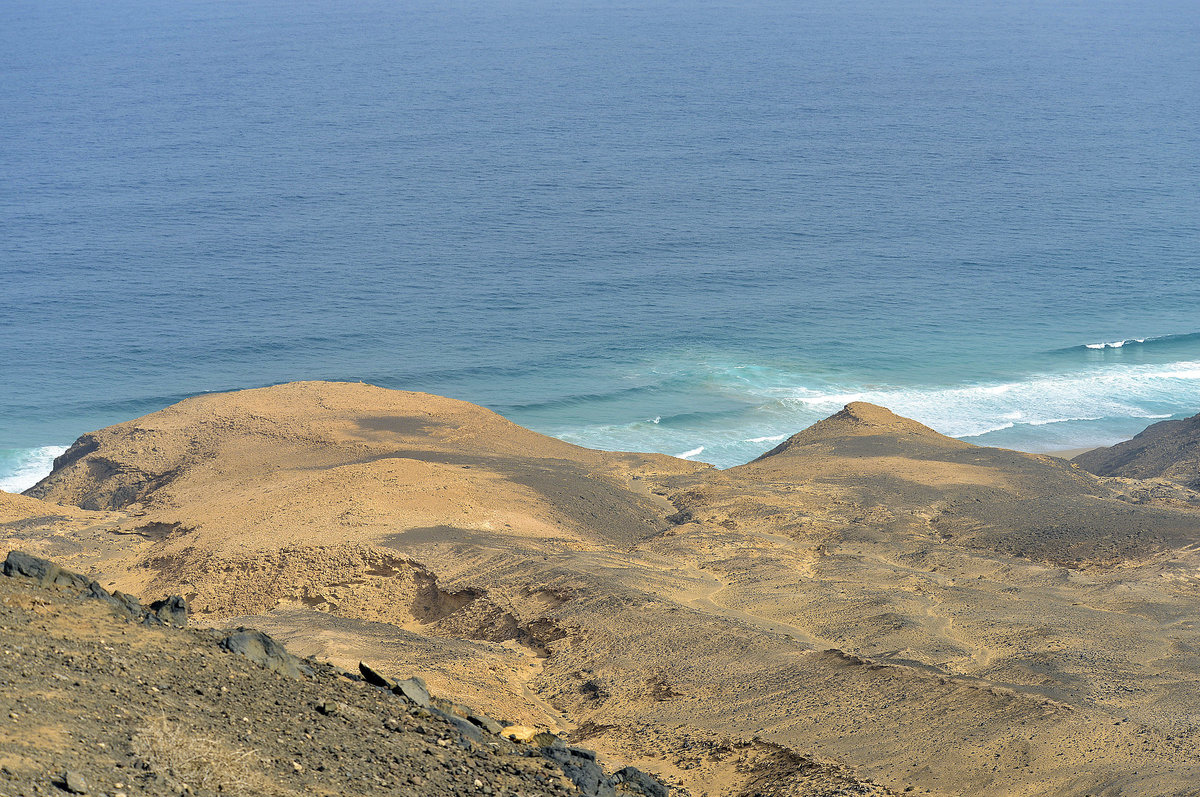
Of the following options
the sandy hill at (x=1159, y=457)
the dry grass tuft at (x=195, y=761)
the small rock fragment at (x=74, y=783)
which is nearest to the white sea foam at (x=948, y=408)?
the sandy hill at (x=1159, y=457)

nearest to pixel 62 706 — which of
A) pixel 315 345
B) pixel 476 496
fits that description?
pixel 476 496

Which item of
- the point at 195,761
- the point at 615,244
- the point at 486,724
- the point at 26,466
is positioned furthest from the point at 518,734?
the point at 615,244

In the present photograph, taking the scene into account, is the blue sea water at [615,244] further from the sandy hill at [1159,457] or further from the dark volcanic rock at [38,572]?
the dark volcanic rock at [38,572]

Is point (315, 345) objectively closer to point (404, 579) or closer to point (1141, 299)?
point (404, 579)

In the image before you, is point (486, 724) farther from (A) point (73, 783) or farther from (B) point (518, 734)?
(A) point (73, 783)

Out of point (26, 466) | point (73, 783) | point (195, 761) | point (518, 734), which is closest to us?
point (73, 783)

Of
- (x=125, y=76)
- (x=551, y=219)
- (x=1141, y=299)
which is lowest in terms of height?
(x=1141, y=299)
